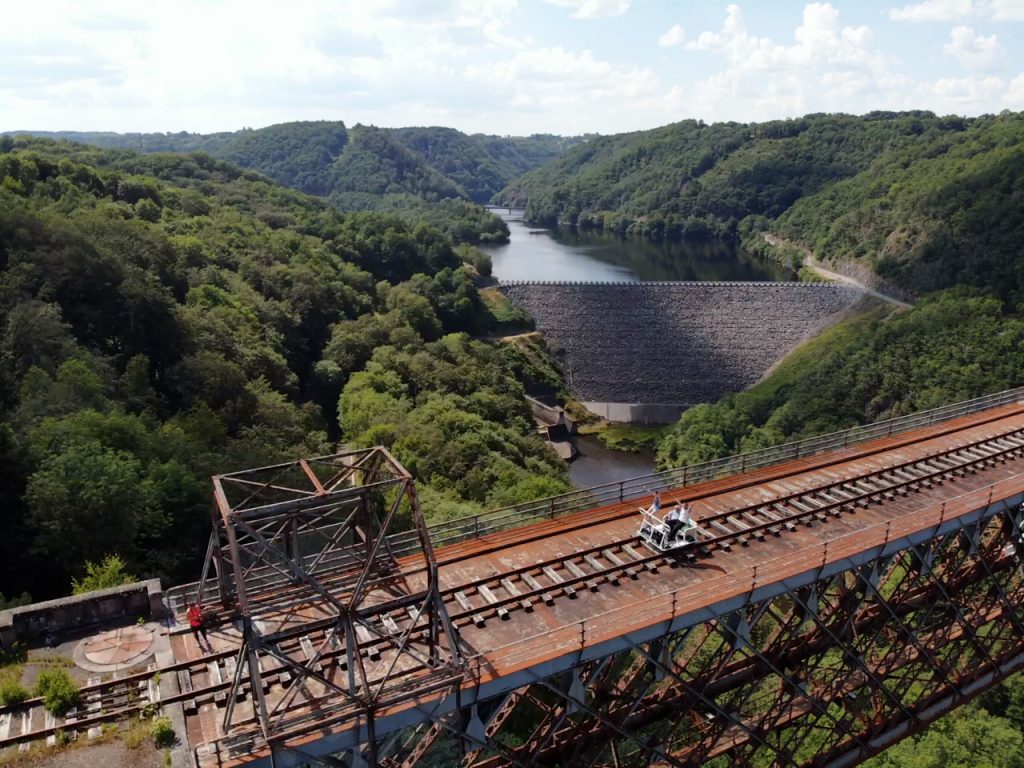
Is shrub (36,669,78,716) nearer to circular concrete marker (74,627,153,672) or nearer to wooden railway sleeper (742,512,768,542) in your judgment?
circular concrete marker (74,627,153,672)

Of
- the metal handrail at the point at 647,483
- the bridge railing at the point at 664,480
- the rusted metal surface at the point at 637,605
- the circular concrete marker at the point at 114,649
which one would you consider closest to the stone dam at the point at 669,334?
the metal handrail at the point at 647,483

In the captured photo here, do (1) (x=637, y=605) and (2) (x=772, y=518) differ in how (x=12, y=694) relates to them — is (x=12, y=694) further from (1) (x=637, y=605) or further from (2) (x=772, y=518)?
(2) (x=772, y=518)

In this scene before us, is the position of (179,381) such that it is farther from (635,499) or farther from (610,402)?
(610,402)

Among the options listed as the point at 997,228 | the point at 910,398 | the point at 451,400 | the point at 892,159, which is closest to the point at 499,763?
the point at 451,400

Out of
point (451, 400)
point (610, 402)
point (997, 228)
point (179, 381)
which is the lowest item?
point (610, 402)

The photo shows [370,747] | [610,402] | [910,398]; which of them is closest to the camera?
[370,747]

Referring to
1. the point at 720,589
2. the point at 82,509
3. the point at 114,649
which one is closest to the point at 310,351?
the point at 82,509

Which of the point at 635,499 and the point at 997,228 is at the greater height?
the point at 997,228
